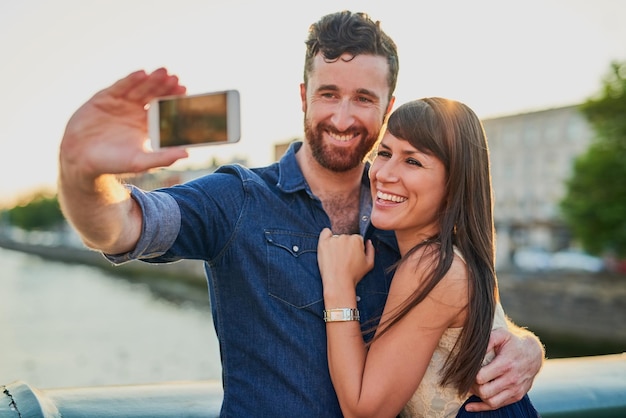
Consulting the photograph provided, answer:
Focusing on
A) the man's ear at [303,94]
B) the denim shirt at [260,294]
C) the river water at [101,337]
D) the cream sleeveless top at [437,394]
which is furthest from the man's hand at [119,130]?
the river water at [101,337]

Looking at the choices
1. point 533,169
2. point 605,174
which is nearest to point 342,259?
point 605,174

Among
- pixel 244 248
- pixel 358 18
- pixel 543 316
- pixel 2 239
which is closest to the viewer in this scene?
pixel 244 248

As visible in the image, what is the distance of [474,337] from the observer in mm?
1854

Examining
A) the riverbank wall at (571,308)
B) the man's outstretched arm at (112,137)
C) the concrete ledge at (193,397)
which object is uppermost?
the man's outstretched arm at (112,137)

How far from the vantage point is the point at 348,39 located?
2.18m

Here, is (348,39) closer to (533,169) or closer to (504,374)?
(504,374)

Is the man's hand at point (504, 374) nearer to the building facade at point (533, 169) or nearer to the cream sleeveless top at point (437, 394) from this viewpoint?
the cream sleeveless top at point (437, 394)

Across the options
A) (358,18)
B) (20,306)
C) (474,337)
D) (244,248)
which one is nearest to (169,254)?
(244,248)

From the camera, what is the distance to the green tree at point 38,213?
64.6 meters

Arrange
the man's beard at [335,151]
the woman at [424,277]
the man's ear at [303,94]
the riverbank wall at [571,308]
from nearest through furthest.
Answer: the woman at [424,277] < the man's beard at [335,151] < the man's ear at [303,94] < the riverbank wall at [571,308]

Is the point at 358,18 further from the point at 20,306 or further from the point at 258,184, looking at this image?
the point at 20,306

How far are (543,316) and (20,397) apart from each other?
20255mm

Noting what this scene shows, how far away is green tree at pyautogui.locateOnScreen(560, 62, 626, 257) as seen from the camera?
63.7ft

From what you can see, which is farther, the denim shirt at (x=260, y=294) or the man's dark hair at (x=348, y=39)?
the man's dark hair at (x=348, y=39)
